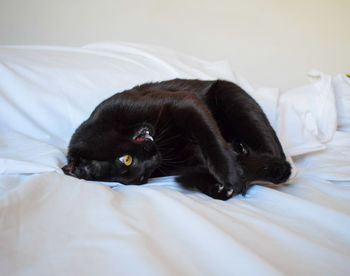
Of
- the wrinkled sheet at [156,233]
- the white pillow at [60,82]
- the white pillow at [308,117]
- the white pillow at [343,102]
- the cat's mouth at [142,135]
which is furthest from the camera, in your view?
the white pillow at [343,102]

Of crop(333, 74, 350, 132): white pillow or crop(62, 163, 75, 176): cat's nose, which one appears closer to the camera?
crop(62, 163, 75, 176): cat's nose

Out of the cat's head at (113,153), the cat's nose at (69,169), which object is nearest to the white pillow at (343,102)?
the cat's head at (113,153)

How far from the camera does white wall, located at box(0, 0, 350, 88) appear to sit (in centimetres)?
162

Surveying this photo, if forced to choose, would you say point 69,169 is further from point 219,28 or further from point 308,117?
point 219,28

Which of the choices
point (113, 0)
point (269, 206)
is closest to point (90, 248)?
point (269, 206)

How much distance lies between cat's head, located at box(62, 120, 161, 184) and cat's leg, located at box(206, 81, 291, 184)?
350mm

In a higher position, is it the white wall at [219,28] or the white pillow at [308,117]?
the white wall at [219,28]

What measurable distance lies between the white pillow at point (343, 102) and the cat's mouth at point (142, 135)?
127 centimetres

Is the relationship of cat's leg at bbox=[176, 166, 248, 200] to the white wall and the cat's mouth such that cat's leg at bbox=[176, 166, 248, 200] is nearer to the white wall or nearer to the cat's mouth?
the cat's mouth

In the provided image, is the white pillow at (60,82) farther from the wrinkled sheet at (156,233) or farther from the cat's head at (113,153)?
the wrinkled sheet at (156,233)

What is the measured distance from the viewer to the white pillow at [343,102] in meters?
1.55

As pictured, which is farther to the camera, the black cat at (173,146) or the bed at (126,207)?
the black cat at (173,146)

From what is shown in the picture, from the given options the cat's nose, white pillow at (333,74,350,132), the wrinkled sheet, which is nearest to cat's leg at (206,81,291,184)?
the wrinkled sheet

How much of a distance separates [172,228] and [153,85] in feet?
2.50
